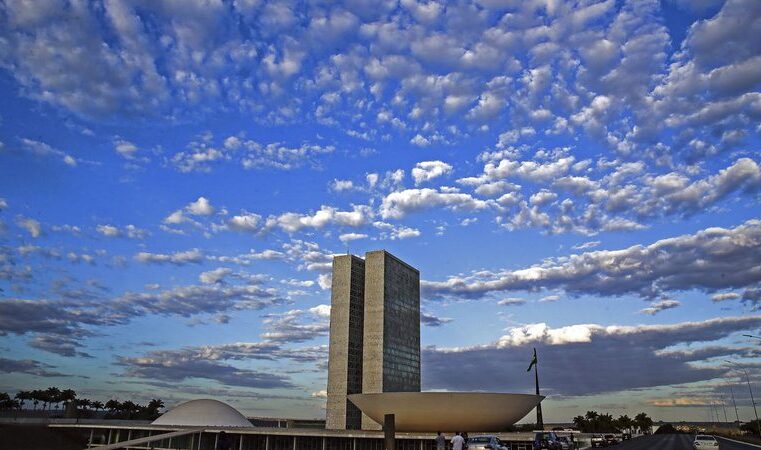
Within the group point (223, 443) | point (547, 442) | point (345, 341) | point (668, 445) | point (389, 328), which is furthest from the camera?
point (389, 328)

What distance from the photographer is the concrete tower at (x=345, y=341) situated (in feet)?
454

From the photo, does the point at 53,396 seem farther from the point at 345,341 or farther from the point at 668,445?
the point at 668,445

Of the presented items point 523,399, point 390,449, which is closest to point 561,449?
point 390,449

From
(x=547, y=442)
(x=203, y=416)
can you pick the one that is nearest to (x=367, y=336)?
(x=203, y=416)

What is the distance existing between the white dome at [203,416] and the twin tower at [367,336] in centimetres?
2472

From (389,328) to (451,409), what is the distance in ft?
213

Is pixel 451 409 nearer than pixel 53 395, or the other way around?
pixel 451 409

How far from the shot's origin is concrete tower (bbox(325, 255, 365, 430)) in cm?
13850

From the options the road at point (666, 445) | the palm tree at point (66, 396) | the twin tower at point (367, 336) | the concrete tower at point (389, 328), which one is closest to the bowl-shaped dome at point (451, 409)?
the road at point (666, 445)

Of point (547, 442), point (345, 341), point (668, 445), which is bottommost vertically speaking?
point (668, 445)

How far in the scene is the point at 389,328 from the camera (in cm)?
15200

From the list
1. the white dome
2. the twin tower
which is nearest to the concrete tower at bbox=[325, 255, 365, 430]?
the twin tower

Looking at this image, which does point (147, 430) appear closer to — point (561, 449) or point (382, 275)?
point (382, 275)

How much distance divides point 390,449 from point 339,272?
403ft
